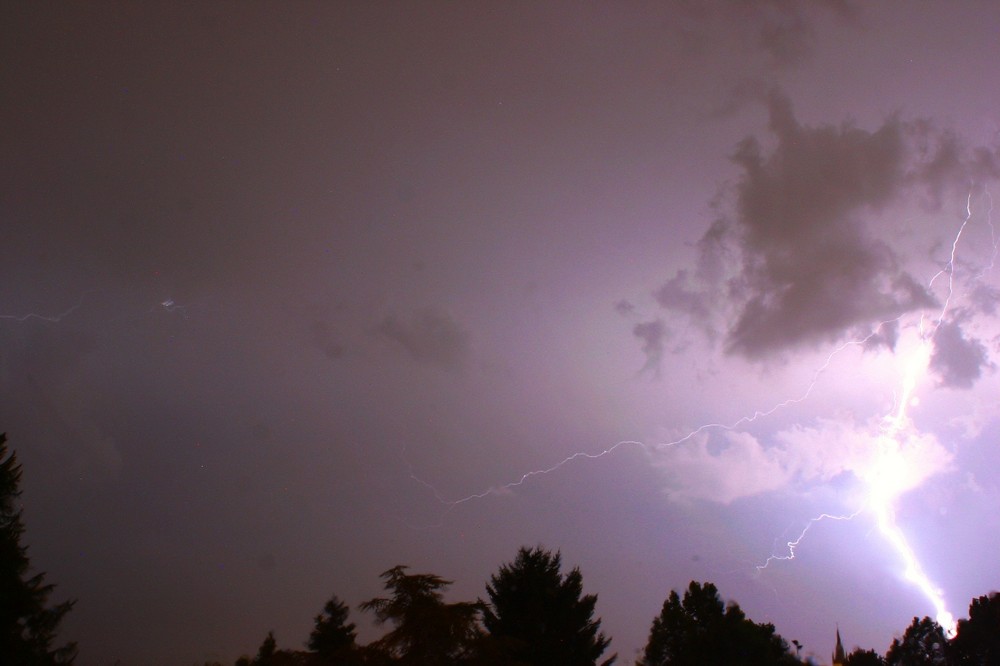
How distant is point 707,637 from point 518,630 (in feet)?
45.1

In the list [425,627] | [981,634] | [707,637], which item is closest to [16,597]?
[425,627]

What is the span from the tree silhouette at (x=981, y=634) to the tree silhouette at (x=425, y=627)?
42279mm

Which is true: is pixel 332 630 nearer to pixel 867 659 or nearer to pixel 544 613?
pixel 544 613

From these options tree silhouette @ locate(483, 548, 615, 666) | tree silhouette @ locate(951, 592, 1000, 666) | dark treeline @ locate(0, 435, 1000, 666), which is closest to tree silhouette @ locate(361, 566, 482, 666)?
dark treeline @ locate(0, 435, 1000, 666)

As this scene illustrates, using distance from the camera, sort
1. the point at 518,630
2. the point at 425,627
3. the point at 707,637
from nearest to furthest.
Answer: the point at 425,627 → the point at 518,630 → the point at 707,637

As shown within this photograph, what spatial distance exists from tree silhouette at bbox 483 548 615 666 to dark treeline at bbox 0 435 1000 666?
0.04 m

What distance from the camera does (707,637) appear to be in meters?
31.8

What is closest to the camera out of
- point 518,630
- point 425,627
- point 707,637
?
point 425,627

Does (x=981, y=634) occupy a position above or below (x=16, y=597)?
above

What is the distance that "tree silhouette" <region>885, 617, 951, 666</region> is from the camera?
1745 inches

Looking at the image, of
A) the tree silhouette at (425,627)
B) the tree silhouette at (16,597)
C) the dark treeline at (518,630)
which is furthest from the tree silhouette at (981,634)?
the tree silhouette at (16,597)

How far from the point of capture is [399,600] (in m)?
13.8

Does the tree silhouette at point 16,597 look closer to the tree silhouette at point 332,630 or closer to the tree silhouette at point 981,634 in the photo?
the tree silhouette at point 332,630

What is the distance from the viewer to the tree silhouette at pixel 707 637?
31.2 meters
